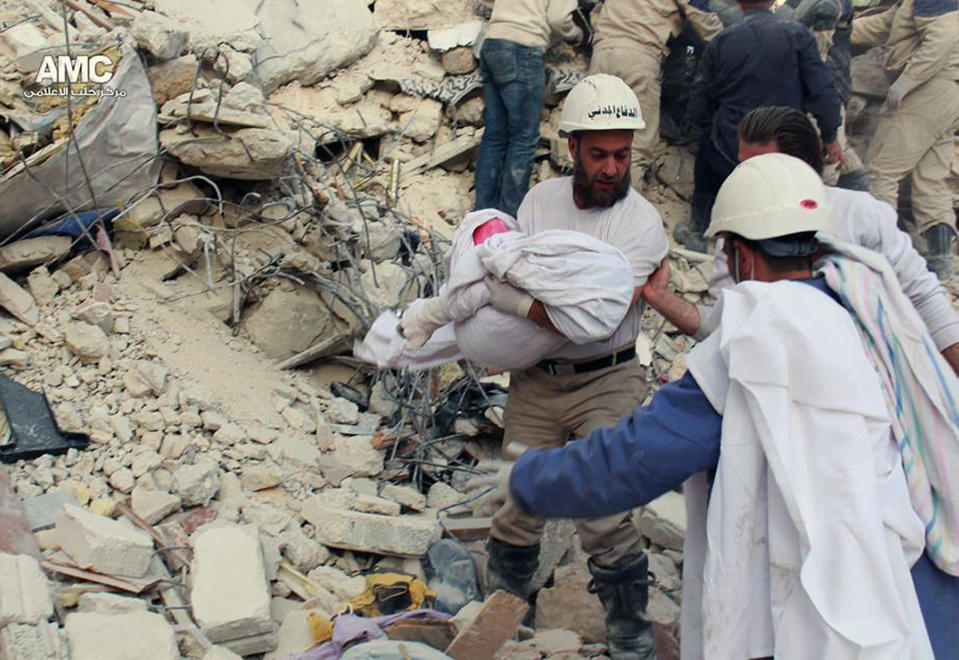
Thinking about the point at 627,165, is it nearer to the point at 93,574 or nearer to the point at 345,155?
the point at 93,574

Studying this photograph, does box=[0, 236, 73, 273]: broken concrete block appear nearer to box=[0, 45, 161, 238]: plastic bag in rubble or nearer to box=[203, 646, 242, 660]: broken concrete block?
box=[0, 45, 161, 238]: plastic bag in rubble

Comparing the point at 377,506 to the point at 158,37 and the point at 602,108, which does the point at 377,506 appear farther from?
the point at 158,37

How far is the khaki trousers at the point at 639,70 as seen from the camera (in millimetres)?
6926

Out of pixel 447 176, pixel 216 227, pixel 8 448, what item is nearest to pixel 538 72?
pixel 447 176

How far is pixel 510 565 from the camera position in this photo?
3.85 meters

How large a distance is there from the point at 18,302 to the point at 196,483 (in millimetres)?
1508

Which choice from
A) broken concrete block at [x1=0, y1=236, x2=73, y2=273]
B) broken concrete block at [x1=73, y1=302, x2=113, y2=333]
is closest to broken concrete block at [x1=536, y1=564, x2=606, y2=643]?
broken concrete block at [x1=73, y1=302, x2=113, y2=333]

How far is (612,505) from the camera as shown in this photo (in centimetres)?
227

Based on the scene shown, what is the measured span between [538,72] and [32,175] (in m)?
3.30

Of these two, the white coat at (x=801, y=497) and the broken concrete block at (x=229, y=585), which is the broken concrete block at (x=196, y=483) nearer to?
the broken concrete block at (x=229, y=585)

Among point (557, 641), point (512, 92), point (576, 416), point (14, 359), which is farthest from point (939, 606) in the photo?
point (512, 92)

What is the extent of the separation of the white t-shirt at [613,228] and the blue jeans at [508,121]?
9.25 ft

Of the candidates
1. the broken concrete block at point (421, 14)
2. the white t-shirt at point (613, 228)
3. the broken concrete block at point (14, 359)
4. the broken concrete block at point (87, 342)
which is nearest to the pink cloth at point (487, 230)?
the white t-shirt at point (613, 228)

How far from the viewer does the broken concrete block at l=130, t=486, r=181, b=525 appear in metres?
3.93
